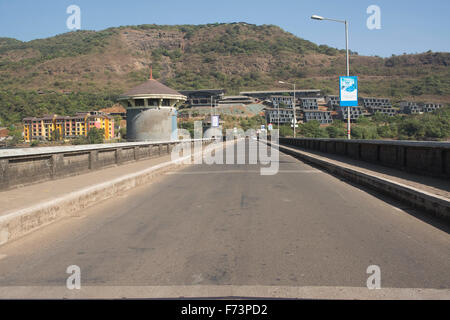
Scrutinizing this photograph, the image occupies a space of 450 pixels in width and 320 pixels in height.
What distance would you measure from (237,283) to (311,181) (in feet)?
32.5

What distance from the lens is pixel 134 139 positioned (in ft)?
173

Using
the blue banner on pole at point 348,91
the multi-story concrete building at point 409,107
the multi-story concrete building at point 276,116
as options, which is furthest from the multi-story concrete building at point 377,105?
the blue banner on pole at point 348,91

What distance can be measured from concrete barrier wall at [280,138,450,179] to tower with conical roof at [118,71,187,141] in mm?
34635

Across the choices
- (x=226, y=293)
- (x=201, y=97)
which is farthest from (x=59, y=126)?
(x=201, y=97)

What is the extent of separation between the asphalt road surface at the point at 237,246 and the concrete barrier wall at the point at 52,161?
229 centimetres

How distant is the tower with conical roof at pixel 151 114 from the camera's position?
53256mm

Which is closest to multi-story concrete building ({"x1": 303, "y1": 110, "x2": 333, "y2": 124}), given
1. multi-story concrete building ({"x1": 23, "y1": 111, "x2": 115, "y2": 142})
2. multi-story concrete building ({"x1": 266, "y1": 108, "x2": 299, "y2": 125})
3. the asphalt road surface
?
multi-story concrete building ({"x1": 266, "y1": 108, "x2": 299, "y2": 125})

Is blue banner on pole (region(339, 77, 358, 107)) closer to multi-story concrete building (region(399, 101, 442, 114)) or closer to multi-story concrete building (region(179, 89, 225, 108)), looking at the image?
multi-story concrete building (region(399, 101, 442, 114))

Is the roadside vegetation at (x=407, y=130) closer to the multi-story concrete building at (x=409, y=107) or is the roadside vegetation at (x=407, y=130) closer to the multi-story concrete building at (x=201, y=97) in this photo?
the multi-story concrete building at (x=409, y=107)

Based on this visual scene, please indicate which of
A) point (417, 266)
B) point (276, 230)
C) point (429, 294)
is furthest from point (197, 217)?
point (429, 294)

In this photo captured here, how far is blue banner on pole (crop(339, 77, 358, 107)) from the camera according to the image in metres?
25.2

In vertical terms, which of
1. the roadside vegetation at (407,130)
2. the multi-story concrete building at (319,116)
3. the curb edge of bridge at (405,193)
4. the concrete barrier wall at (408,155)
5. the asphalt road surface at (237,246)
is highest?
the multi-story concrete building at (319,116)
